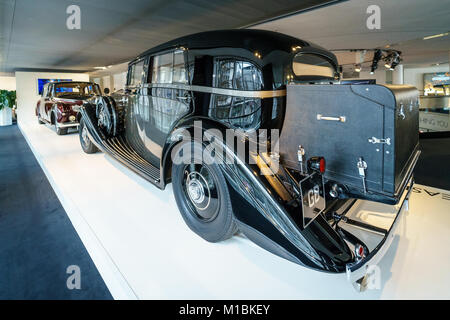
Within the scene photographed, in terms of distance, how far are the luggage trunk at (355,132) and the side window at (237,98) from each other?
223 mm

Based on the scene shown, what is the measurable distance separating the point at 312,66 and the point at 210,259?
171 cm

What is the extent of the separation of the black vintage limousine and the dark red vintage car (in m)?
5.10

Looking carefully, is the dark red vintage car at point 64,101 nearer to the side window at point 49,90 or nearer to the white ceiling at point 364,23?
the side window at point 49,90

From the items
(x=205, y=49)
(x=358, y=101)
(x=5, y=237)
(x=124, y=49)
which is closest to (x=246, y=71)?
(x=205, y=49)

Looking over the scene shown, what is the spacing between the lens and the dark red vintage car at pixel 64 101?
6.27m

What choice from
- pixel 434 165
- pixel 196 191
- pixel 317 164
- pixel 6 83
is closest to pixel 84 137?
pixel 196 191

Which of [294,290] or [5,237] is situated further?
[5,237]

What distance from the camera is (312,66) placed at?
2.06 metres

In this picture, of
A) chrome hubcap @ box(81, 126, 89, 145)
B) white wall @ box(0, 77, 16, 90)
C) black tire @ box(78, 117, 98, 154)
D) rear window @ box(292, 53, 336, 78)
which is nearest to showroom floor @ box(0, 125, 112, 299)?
black tire @ box(78, 117, 98, 154)

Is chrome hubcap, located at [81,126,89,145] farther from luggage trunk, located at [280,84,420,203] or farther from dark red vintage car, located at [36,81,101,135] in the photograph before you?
luggage trunk, located at [280,84,420,203]

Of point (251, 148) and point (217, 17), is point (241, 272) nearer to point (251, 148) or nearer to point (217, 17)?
point (251, 148)

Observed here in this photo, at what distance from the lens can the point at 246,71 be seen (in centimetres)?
167

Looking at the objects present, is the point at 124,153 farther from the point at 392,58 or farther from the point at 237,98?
the point at 392,58

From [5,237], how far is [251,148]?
2188 millimetres
